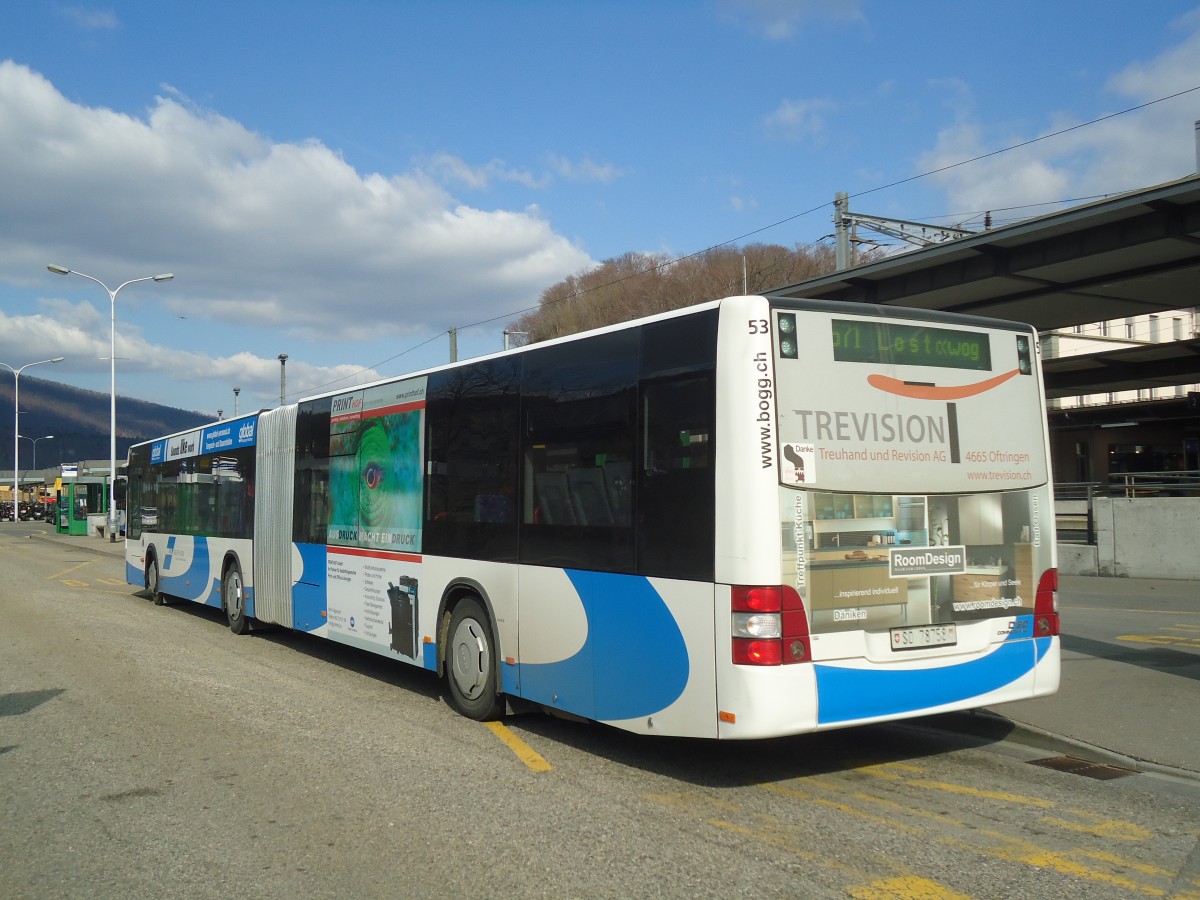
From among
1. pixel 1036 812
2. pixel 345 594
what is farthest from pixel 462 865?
pixel 345 594

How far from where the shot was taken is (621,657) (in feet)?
21.5

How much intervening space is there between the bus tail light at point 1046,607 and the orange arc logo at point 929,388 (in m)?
1.32

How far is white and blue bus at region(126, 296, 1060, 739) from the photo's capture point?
5812 mm

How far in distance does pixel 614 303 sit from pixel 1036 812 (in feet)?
175

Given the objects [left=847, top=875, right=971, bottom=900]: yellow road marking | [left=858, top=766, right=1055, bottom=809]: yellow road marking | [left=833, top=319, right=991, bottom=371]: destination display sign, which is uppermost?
[left=833, top=319, right=991, bottom=371]: destination display sign

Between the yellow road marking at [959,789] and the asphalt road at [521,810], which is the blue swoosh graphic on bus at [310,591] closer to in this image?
the asphalt road at [521,810]

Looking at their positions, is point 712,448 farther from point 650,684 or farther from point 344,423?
point 344,423

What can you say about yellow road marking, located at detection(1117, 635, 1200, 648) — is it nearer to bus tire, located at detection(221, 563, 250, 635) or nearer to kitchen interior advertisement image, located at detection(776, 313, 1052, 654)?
kitchen interior advertisement image, located at detection(776, 313, 1052, 654)

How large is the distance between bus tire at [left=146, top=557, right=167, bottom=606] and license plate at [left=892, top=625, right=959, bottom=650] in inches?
590

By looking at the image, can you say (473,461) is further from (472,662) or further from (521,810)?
(521,810)

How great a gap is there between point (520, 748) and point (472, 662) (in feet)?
3.73

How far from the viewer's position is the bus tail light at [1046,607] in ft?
22.4

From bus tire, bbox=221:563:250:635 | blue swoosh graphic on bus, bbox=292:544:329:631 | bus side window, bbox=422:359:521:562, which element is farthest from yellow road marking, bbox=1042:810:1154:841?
bus tire, bbox=221:563:250:635

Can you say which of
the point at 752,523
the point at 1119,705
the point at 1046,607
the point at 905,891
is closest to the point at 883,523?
the point at 752,523
